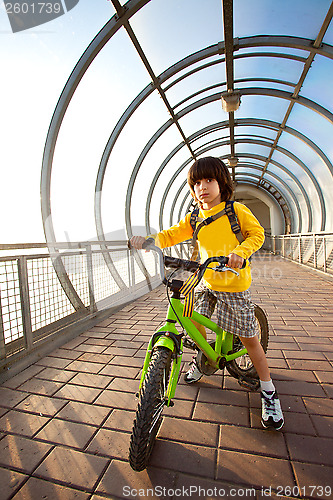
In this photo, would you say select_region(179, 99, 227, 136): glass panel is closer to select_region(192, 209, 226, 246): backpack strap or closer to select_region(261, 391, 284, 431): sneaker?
select_region(192, 209, 226, 246): backpack strap

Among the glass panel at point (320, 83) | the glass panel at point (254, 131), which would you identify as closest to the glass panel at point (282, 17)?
the glass panel at point (320, 83)

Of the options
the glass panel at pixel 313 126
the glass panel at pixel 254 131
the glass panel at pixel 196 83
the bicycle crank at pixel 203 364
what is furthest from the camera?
the glass panel at pixel 254 131

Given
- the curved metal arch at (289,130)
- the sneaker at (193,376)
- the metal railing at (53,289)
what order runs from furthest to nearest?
the curved metal arch at (289,130) < the metal railing at (53,289) < the sneaker at (193,376)

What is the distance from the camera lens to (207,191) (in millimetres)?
1604

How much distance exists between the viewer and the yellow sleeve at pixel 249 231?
147cm

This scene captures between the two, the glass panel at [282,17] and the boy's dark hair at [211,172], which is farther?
the glass panel at [282,17]

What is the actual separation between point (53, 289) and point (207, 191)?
2.10 meters

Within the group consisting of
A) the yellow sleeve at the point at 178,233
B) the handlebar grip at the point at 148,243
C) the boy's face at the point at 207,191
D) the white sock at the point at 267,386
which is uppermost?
the boy's face at the point at 207,191

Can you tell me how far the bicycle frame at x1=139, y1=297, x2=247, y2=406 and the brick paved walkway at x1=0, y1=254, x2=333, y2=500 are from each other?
Result: 315 millimetres

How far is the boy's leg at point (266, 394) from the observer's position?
60.3 inches

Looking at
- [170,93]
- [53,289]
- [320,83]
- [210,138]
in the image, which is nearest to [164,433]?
[53,289]

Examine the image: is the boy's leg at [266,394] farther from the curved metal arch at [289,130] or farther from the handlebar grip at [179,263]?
the curved metal arch at [289,130]

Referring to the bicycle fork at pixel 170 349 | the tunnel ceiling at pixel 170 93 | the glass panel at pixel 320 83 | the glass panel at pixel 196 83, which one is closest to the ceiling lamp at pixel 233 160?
the tunnel ceiling at pixel 170 93

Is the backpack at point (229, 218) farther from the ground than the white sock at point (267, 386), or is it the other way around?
the backpack at point (229, 218)
